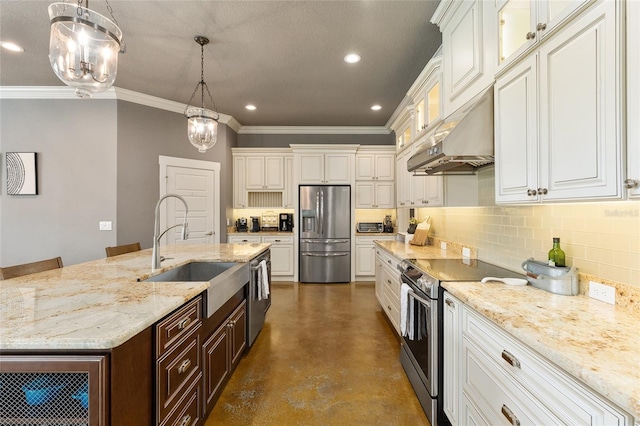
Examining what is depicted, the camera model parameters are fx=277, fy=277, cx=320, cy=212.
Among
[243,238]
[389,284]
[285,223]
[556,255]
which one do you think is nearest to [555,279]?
[556,255]

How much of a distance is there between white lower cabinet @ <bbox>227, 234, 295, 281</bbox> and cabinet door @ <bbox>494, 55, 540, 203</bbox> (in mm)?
3925

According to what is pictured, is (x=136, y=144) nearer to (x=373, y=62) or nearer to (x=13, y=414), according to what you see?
(x=373, y=62)

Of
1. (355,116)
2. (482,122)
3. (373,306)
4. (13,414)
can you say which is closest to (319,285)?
(373,306)

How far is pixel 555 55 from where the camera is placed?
3.98ft

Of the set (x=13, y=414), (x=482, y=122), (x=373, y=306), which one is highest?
(x=482, y=122)

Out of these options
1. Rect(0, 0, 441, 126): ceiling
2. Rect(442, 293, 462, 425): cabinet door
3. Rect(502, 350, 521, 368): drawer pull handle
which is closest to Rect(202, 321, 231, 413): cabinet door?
Rect(442, 293, 462, 425): cabinet door

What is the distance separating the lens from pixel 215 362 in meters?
1.83

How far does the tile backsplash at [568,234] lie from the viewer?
1.22 metres

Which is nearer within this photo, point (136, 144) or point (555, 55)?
point (555, 55)

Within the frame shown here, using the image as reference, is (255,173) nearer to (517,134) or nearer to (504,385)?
(517,134)

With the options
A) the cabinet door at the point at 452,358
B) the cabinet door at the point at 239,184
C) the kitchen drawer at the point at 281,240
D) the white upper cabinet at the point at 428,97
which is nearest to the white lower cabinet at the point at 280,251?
the kitchen drawer at the point at 281,240

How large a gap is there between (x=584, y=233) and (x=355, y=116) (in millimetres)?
3966

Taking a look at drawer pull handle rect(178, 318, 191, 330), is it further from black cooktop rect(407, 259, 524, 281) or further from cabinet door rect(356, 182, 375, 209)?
cabinet door rect(356, 182, 375, 209)

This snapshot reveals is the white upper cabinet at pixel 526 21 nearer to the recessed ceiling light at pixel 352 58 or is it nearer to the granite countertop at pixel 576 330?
the granite countertop at pixel 576 330
